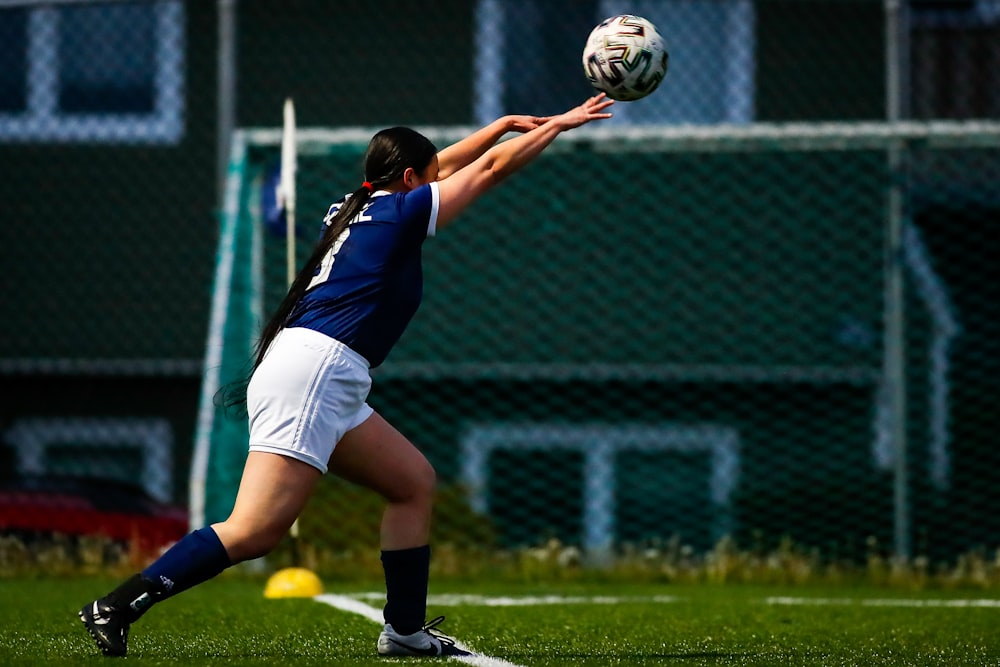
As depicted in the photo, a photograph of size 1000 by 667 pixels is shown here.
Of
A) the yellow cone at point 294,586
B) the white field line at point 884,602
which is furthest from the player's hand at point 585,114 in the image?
the yellow cone at point 294,586

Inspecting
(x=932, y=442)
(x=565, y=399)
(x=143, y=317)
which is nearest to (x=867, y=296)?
(x=932, y=442)

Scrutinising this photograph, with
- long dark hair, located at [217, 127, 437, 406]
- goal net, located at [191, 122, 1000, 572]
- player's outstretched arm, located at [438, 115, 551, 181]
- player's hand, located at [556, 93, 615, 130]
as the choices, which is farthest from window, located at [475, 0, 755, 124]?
long dark hair, located at [217, 127, 437, 406]

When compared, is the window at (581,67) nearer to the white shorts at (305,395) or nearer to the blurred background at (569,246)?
the blurred background at (569,246)

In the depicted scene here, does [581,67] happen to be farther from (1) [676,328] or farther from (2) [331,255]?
(2) [331,255]

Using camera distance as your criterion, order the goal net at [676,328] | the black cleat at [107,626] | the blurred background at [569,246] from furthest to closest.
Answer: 1. the blurred background at [569,246]
2. the goal net at [676,328]
3. the black cleat at [107,626]

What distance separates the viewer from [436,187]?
4941mm

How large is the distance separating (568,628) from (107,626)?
76.1 inches

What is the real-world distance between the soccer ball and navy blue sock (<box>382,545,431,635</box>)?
66.5 inches

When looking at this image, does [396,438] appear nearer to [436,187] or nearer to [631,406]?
[436,187]

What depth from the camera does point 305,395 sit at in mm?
4844

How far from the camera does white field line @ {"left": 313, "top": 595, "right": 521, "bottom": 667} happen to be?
4987 millimetres

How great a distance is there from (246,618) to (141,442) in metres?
9.25

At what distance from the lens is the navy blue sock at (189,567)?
4844mm

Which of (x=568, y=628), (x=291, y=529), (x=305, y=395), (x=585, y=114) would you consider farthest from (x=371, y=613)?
(x=585, y=114)
